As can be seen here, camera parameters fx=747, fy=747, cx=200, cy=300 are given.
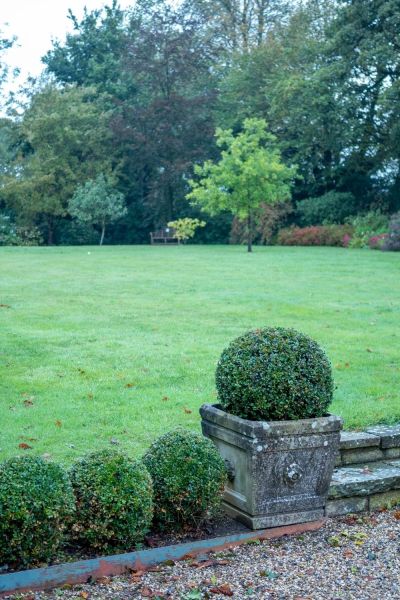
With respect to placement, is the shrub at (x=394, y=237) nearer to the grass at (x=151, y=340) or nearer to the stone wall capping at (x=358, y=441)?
the grass at (x=151, y=340)

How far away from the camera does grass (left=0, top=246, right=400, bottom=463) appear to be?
643 centimetres

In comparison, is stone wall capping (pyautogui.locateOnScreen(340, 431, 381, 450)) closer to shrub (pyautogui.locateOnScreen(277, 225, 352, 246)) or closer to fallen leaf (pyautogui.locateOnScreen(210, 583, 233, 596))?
fallen leaf (pyautogui.locateOnScreen(210, 583, 233, 596))

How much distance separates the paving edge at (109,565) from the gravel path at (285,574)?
0.16 ft

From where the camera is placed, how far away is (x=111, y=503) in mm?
3762

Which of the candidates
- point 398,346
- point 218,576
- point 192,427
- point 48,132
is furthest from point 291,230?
point 218,576

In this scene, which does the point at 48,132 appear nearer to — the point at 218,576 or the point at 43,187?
the point at 43,187

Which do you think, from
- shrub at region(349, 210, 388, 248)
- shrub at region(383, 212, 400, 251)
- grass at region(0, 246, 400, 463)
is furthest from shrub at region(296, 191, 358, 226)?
grass at region(0, 246, 400, 463)

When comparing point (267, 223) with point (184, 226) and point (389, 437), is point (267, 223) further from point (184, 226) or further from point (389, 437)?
point (389, 437)

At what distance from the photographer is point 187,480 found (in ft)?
13.2

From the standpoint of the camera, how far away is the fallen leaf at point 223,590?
355cm

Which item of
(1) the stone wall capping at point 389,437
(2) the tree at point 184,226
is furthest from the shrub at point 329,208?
(1) the stone wall capping at point 389,437

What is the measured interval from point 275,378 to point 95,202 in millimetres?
40337

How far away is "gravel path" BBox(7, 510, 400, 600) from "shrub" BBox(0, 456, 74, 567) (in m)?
0.21

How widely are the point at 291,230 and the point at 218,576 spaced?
3666 cm
